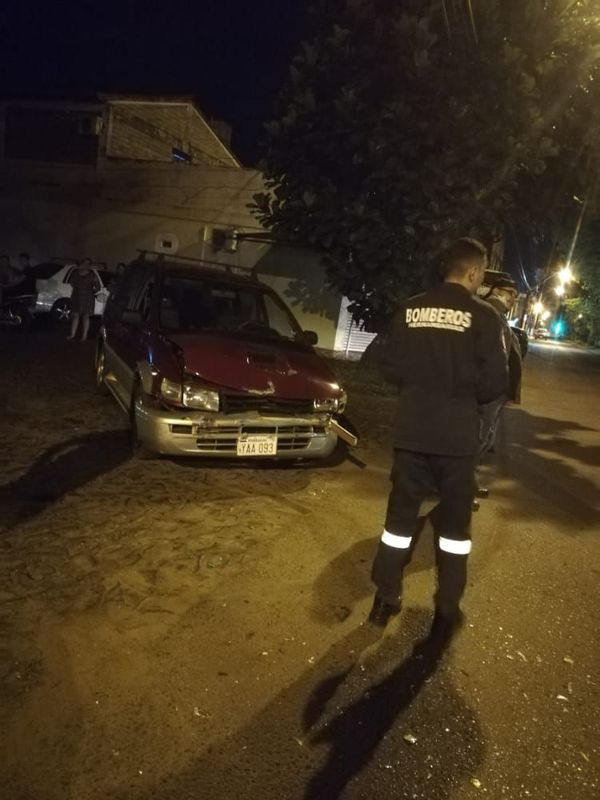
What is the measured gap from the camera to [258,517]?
15.7 feet

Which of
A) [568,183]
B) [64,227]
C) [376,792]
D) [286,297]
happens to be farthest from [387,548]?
[64,227]

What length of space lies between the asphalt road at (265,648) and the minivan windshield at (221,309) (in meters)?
1.51

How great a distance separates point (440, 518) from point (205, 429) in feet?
8.19

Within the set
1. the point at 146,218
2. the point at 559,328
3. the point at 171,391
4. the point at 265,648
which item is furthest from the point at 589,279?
the point at 265,648

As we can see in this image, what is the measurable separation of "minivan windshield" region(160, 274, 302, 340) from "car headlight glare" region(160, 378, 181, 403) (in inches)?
37.1

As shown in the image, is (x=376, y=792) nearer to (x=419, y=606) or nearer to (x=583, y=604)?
(x=419, y=606)

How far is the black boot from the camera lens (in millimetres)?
3398

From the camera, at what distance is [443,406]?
3168mm

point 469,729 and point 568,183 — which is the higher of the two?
point 568,183

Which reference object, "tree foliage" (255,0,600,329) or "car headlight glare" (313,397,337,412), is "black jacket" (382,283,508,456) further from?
"tree foliage" (255,0,600,329)

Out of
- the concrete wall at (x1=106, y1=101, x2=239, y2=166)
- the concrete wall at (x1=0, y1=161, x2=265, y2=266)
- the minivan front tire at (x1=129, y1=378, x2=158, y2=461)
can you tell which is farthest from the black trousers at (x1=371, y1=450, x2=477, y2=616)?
the concrete wall at (x1=106, y1=101, x2=239, y2=166)

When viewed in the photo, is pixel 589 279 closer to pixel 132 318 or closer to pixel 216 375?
pixel 132 318

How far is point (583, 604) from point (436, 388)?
189 cm

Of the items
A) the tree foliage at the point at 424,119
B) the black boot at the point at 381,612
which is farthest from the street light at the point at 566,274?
the black boot at the point at 381,612
